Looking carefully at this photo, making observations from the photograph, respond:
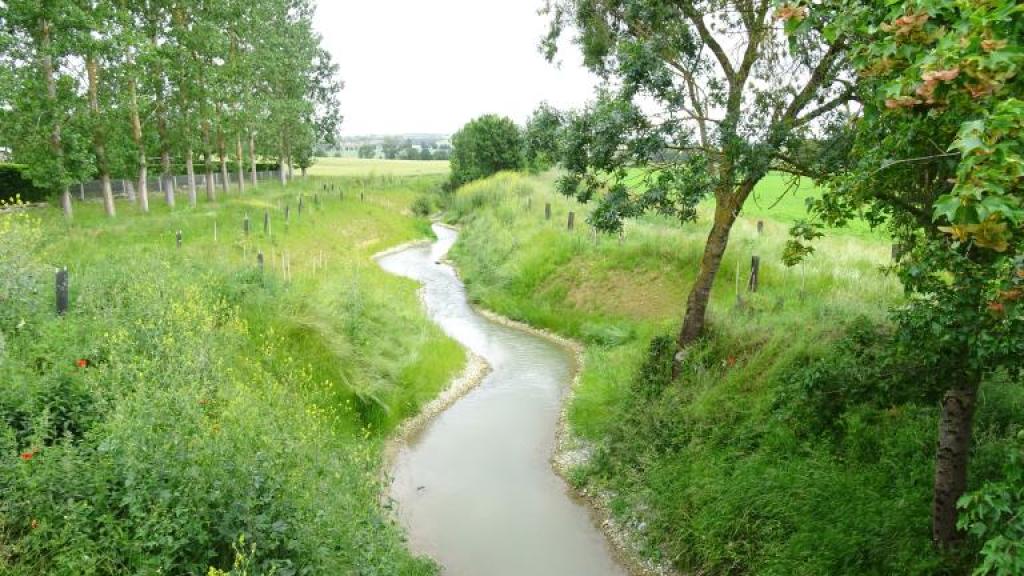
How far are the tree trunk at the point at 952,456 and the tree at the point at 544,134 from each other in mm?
7400

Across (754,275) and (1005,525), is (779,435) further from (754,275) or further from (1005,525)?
(754,275)

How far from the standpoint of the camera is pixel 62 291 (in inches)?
407

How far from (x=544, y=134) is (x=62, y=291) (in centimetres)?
844

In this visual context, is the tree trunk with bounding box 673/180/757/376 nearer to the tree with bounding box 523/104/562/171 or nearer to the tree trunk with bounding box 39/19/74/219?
the tree with bounding box 523/104/562/171

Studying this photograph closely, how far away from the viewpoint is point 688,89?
11.3 metres

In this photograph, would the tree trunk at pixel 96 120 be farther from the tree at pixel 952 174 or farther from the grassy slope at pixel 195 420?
the tree at pixel 952 174

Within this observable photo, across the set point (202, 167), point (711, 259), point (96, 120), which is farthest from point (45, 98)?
point (202, 167)

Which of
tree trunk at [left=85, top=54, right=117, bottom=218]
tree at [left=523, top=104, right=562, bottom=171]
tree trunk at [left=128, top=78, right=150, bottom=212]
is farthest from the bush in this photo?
tree at [left=523, top=104, right=562, bottom=171]

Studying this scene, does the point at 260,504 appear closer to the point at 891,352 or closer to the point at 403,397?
the point at 891,352

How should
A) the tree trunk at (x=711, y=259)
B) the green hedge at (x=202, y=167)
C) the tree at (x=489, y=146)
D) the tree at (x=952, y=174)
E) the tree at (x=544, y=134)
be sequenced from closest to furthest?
1. the tree at (x=952, y=174)
2. the tree trunk at (x=711, y=259)
3. the tree at (x=544, y=134)
4. the green hedge at (x=202, y=167)
5. the tree at (x=489, y=146)

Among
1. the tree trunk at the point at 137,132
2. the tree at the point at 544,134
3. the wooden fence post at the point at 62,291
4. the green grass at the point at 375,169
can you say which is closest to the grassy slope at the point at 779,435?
the tree at the point at 544,134

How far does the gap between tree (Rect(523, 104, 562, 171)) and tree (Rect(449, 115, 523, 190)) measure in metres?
34.8

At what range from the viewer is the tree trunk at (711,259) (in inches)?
451

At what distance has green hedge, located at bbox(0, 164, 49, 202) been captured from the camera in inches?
1147
